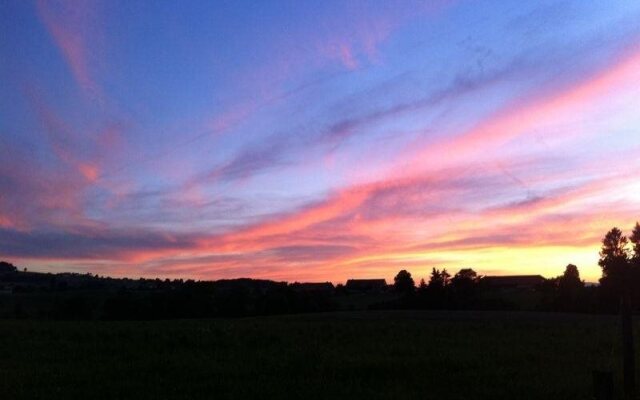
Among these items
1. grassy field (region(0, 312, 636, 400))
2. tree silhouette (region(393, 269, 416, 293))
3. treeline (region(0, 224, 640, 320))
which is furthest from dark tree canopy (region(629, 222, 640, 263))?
A: grassy field (region(0, 312, 636, 400))

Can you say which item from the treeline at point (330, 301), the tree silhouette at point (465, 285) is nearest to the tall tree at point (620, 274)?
the treeline at point (330, 301)

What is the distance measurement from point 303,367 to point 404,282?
89.9 m

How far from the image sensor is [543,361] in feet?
67.1

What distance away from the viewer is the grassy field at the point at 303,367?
15.0 m

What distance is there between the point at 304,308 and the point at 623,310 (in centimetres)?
8332

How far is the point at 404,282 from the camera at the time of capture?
107m

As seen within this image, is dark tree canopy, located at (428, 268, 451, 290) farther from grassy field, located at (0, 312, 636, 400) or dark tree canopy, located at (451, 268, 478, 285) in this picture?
grassy field, located at (0, 312, 636, 400)

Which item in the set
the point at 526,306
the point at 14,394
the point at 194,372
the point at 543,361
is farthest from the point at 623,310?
the point at 526,306

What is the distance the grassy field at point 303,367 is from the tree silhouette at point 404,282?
77.1 m

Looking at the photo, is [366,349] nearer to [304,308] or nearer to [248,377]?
[248,377]

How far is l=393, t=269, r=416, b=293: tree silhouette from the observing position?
106188 millimetres

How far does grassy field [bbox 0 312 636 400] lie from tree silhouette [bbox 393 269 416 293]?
77120mm

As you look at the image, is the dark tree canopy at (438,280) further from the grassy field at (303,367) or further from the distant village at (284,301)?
the grassy field at (303,367)

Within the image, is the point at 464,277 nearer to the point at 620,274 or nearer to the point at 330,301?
the point at 330,301
